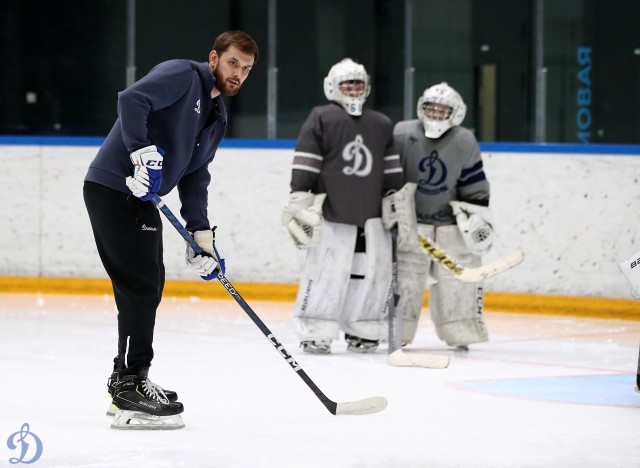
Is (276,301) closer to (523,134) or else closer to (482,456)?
(523,134)

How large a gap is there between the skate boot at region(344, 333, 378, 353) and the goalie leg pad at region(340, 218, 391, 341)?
0.05 meters

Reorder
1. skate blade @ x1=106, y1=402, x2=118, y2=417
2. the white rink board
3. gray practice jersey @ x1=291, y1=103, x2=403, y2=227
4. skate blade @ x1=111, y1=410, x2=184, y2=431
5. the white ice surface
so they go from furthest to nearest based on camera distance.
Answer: the white rink board < gray practice jersey @ x1=291, y1=103, x2=403, y2=227 < skate blade @ x1=106, y1=402, x2=118, y2=417 < skate blade @ x1=111, y1=410, x2=184, y2=431 < the white ice surface

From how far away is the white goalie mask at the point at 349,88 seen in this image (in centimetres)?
522

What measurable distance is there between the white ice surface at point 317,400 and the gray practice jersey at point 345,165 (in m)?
0.60

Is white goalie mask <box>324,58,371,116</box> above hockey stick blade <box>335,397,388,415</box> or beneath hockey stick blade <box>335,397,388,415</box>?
above

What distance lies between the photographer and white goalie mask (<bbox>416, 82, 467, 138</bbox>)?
5258 millimetres

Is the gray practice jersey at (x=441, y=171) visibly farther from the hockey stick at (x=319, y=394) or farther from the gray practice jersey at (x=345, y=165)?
the hockey stick at (x=319, y=394)

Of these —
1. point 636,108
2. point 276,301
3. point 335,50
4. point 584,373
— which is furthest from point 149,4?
point 584,373

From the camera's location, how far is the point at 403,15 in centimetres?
816

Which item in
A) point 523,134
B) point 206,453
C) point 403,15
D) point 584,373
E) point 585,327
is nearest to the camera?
point 206,453

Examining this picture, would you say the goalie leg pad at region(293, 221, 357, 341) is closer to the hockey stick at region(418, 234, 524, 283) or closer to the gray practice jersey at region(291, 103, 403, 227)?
the gray practice jersey at region(291, 103, 403, 227)

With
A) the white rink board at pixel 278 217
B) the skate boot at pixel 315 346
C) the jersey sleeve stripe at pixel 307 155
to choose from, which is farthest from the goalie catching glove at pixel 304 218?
the white rink board at pixel 278 217

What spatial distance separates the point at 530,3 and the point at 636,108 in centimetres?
94

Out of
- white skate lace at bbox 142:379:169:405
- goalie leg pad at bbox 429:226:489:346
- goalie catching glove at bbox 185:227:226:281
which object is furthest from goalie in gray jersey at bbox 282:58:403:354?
white skate lace at bbox 142:379:169:405
